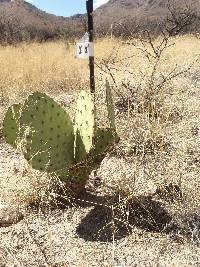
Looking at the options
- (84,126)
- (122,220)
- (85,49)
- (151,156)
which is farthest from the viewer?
(151,156)

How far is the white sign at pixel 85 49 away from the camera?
9.79 feet

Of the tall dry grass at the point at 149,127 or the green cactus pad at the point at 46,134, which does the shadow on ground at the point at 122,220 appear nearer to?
Result: the tall dry grass at the point at 149,127

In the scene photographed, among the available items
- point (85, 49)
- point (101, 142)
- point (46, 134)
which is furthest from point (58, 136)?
point (85, 49)

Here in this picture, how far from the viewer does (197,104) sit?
14.1 feet

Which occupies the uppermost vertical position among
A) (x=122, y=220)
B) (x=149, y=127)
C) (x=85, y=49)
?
(x=85, y=49)

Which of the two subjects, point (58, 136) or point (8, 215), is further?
point (58, 136)

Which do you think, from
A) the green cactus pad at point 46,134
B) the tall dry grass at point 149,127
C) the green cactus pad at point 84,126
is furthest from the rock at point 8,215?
the tall dry grass at point 149,127

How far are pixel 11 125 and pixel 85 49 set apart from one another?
2.34 ft

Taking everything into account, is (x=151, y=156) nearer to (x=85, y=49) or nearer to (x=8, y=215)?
(x=85, y=49)

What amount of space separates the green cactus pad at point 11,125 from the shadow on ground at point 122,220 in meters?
0.51

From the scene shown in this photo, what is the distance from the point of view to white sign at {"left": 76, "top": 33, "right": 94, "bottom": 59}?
2.98 meters

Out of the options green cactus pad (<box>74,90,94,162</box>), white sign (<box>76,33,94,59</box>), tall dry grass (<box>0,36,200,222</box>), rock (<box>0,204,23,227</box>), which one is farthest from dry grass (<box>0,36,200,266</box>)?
white sign (<box>76,33,94,59</box>)

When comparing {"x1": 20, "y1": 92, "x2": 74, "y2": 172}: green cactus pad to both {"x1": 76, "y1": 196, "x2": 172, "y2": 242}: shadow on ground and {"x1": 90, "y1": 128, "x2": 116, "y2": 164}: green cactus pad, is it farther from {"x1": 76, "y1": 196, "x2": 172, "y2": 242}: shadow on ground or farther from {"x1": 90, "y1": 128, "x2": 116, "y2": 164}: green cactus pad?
{"x1": 76, "y1": 196, "x2": 172, "y2": 242}: shadow on ground

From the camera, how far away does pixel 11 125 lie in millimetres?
2549
